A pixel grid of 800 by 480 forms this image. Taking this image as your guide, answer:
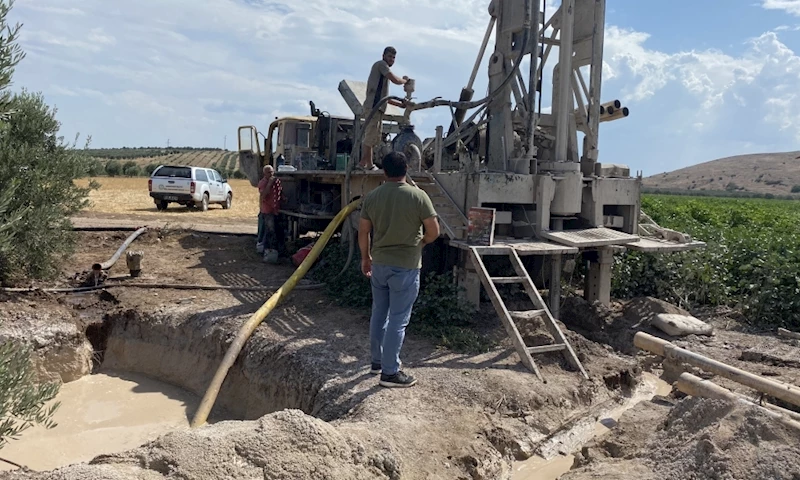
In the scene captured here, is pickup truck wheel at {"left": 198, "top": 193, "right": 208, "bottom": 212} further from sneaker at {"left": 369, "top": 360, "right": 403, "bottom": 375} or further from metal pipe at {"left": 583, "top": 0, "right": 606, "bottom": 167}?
sneaker at {"left": 369, "top": 360, "right": 403, "bottom": 375}

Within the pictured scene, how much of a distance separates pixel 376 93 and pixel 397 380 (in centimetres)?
474

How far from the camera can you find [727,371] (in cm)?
521

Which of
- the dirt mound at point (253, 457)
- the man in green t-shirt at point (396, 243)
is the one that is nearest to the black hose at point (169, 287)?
the man in green t-shirt at point (396, 243)

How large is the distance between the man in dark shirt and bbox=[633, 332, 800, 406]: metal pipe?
14.5 feet

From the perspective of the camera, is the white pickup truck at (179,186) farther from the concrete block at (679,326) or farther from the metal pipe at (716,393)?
the metal pipe at (716,393)

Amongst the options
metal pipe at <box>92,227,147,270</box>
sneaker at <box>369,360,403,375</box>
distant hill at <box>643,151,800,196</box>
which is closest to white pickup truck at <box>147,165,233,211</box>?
metal pipe at <box>92,227,147,270</box>

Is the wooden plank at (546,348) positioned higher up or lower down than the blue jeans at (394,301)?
lower down

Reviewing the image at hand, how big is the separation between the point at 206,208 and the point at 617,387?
19.0 m

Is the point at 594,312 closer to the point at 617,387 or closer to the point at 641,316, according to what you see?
the point at 641,316

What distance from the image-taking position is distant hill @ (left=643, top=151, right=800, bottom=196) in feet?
267

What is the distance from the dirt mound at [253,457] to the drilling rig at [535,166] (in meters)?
3.28

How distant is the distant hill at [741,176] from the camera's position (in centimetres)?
8131

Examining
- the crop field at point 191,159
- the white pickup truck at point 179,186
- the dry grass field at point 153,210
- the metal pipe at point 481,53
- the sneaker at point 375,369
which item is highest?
the crop field at point 191,159

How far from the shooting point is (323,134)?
39.3ft
